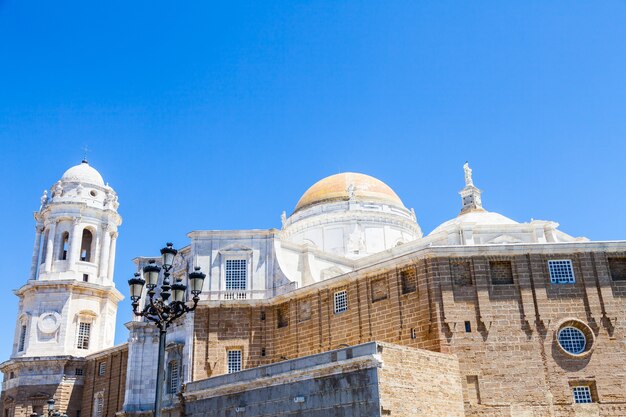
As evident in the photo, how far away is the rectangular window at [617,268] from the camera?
29422 millimetres

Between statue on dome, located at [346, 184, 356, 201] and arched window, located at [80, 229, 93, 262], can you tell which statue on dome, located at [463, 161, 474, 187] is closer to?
statue on dome, located at [346, 184, 356, 201]

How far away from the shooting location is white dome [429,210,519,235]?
4159cm

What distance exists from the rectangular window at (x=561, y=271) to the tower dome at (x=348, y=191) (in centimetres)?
2270

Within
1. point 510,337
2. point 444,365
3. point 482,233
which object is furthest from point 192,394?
point 482,233

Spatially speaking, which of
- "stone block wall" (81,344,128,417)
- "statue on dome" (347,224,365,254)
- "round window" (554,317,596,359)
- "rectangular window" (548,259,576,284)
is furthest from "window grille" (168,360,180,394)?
"rectangular window" (548,259,576,284)

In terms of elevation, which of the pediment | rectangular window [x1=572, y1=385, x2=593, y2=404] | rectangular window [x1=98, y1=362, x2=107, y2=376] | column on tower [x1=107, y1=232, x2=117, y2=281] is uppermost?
column on tower [x1=107, y1=232, x2=117, y2=281]

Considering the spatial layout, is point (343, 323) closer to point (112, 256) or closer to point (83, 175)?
point (112, 256)

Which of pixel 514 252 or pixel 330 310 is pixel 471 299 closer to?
pixel 514 252

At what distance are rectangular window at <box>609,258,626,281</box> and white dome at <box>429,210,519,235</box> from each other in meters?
11.1

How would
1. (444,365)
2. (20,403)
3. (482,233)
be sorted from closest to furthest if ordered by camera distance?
1. (444,365)
2. (482,233)
3. (20,403)

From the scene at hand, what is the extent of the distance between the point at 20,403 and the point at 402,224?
2980 cm

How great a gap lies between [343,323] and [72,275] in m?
25.8

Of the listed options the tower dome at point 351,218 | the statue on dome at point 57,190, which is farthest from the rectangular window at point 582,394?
the statue on dome at point 57,190

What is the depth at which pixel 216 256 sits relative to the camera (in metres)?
37.4
